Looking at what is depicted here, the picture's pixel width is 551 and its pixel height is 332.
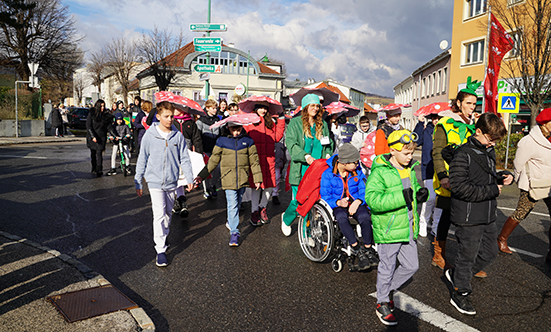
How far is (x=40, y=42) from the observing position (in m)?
37.3

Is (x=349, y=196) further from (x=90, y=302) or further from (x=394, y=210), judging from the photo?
(x=90, y=302)

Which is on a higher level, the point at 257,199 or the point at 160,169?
the point at 160,169

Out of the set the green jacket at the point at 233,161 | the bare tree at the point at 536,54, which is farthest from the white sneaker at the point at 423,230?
the bare tree at the point at 536,54

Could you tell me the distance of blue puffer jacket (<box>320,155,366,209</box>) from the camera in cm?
490

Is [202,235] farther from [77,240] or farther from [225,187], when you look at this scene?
[77,240]

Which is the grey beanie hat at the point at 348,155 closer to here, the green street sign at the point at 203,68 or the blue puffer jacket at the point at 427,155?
the blue puffer jacket at the point at 427,155

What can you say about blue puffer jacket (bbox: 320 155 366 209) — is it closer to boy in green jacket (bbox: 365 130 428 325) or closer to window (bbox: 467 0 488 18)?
boy in green jacket (bbox: 365 130 428 325)

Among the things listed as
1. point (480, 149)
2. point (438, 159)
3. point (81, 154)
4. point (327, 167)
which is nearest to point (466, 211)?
point (480, 149)

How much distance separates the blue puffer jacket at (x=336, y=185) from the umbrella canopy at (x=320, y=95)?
3346mm

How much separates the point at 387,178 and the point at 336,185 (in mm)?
1288

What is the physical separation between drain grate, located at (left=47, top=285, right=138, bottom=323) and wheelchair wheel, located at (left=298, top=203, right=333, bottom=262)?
2190 mm

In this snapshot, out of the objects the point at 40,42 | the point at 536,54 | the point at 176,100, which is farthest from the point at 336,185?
the point at 40,42

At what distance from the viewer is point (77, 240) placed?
5.93 meters

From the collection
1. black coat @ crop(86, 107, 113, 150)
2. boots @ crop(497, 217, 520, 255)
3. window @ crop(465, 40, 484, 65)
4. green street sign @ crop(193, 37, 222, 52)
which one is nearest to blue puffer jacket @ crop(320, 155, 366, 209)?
boots @ crop(497, 217, 520, 255)
